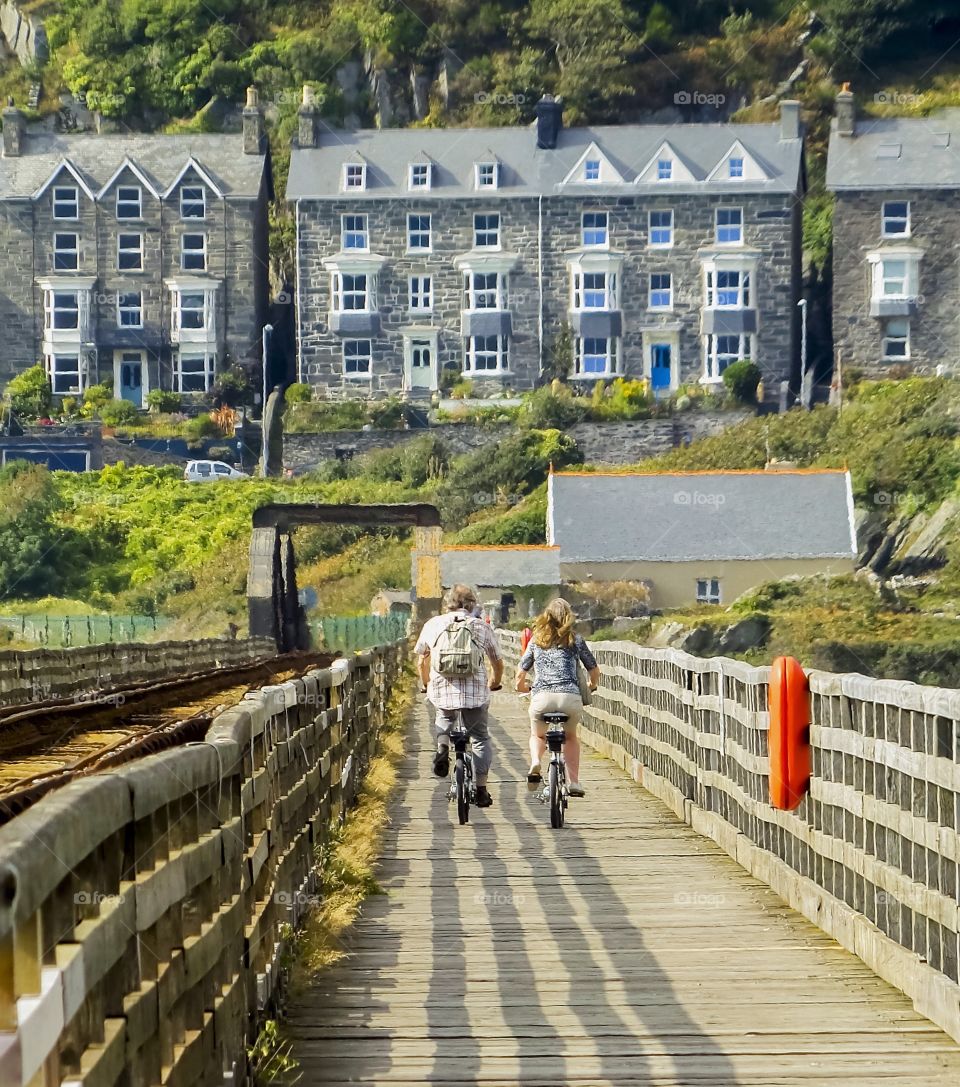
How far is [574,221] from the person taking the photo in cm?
9888

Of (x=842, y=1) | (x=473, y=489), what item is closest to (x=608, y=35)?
(x=842, y=1)

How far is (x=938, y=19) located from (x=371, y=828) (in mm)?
109590

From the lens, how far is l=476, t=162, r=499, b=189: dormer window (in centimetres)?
9912

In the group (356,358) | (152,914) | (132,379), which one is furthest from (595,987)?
(132,379)

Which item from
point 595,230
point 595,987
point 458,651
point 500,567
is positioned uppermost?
point 595,230

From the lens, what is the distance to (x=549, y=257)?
9888cm

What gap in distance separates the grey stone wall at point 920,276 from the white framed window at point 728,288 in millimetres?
4363

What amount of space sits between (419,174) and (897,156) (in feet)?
73.6

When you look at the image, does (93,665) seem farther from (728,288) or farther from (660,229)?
(660,229)

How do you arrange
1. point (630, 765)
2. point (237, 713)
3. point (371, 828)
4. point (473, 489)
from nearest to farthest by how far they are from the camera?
point (237, 713) → point (371, 828) → point (630, 765) → point (473, 489)

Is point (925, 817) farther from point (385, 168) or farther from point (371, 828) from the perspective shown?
point (385, 168)

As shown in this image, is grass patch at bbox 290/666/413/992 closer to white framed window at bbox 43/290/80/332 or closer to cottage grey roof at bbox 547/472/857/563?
cottage grey roof at bbox 547/472/857/563

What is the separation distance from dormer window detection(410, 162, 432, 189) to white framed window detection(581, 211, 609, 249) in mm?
7749

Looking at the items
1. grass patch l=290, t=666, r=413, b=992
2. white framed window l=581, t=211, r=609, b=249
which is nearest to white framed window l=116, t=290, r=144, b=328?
white framed window l=581, t=211, r=609, b=249
